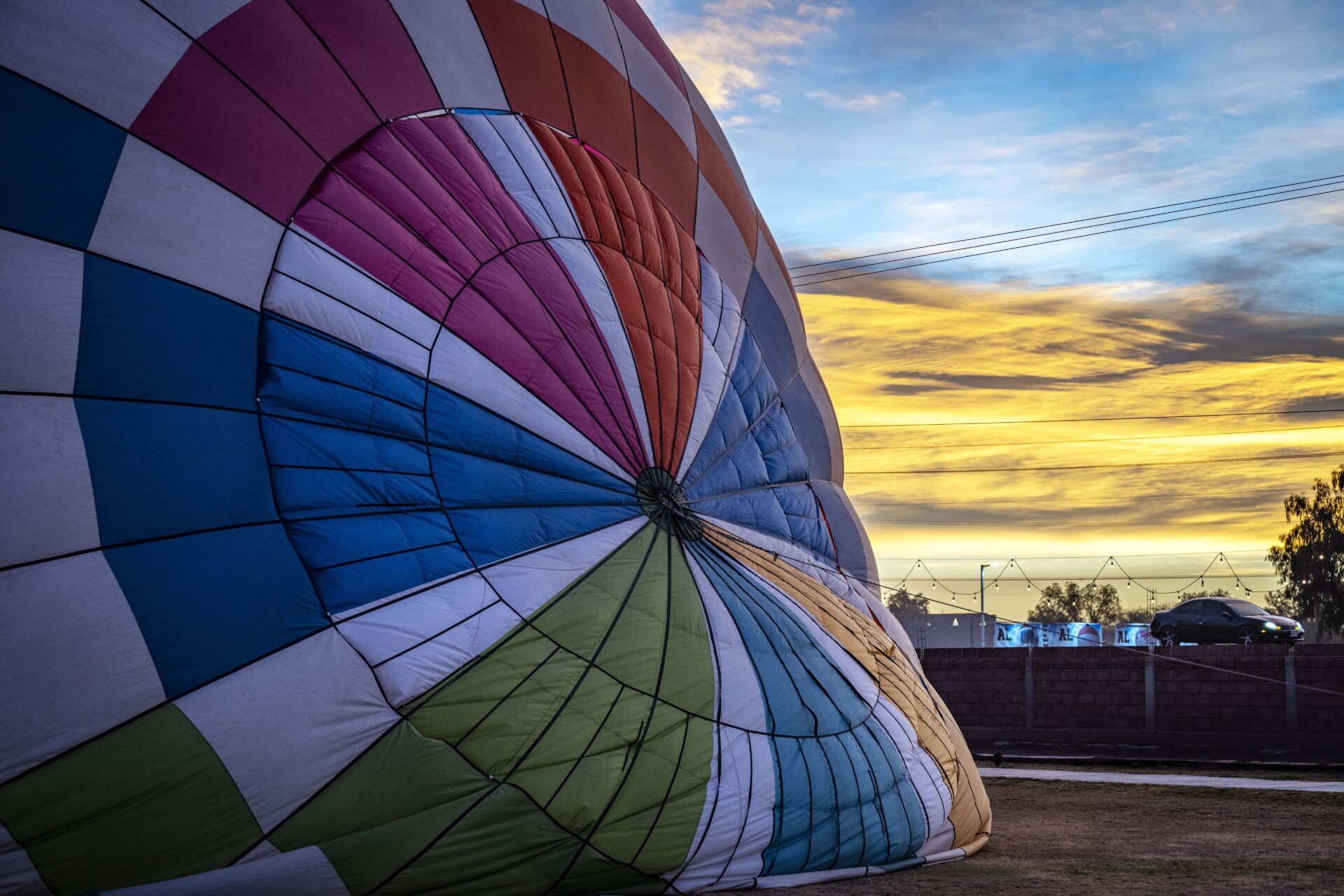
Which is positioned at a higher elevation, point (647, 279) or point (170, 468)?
point (647, 279)

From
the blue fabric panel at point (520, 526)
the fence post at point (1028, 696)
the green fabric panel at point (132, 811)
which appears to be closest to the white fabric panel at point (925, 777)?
the blue fabric panel at point (520, 526)

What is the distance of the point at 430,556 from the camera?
138 inches

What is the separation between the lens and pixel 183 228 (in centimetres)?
318

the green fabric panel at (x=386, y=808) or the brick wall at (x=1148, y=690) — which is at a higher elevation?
the green fabric panel at (x=386, y=808)

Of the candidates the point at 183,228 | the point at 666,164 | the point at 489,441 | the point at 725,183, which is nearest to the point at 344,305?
the point at 183,228

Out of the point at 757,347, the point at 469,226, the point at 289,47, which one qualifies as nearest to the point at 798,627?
the point at 757,347

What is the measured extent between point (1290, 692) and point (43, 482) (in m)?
14.0

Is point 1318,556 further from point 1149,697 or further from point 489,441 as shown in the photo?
point 489,441

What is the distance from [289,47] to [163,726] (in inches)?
78.0

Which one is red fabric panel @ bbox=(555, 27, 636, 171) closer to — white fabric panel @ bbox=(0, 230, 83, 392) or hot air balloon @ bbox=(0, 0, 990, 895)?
hot air balloon @ bbox=(0, 0, 990, 895)

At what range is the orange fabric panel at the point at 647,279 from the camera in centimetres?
438

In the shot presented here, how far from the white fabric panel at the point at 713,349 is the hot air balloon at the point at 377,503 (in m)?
0.04

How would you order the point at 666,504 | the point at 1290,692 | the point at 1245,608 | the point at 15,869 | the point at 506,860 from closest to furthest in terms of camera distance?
the point at 15,869
the point at 506,860
the point at 666,504
the point at 1290,692
the point at 1245,608

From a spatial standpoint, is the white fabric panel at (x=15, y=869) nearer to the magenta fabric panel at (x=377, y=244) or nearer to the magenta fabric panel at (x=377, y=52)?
the magenta fabric panel at (x=377, y=244)
